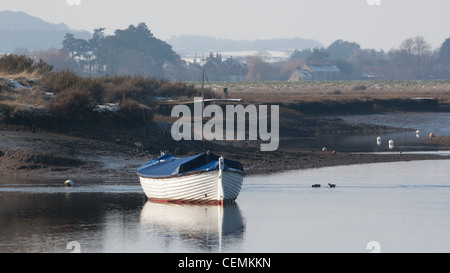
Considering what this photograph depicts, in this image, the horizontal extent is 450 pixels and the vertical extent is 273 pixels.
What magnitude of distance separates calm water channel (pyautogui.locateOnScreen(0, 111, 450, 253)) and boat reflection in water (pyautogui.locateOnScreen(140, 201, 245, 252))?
37 millimetres

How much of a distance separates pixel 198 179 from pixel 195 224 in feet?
11.2

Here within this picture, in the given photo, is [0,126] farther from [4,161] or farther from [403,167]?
[403,167]

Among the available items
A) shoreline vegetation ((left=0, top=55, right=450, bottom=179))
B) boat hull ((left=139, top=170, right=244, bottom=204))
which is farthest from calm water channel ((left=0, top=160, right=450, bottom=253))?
Result: shoreline vegetation ((left=0, top=55, right=450, bottom=179))

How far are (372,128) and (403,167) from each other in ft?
92.5

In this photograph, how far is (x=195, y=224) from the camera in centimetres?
3241

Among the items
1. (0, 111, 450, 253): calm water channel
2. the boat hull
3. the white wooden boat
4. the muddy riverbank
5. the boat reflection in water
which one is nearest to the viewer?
(0, 111, 450, 253): calm water channel

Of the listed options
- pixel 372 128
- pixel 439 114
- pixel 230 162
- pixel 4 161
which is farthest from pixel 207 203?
pixel 439 114

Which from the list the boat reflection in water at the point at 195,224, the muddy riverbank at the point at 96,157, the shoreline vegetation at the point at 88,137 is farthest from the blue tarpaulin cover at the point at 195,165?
the shoreline vegetation at the point at 88,137

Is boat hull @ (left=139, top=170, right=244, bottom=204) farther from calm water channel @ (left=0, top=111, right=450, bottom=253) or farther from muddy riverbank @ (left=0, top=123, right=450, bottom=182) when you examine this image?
muddy riverbank @ (left=0, top=123, right=450, bottom=182)

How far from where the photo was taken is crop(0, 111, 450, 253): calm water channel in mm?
28422

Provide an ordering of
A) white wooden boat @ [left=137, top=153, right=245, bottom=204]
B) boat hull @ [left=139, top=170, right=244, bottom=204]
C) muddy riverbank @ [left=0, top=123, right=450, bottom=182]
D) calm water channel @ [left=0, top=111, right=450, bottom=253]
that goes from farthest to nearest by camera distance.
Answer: muddy riverbank @ [left=0, top=123, right=450, bottom=182]
boat hull @ [left=139, top=170, right=244, bottom=204]
white wooden boat @ [left=137, top=153, right=245, bottom=204]
calm water channel @ [left=0, top=111, right=450, bottom=253]

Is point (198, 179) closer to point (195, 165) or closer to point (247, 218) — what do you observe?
point (195, 165)

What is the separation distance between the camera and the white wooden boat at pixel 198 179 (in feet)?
115

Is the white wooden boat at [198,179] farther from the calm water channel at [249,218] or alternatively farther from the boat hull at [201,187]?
→ the calm water channel at [249,218]
